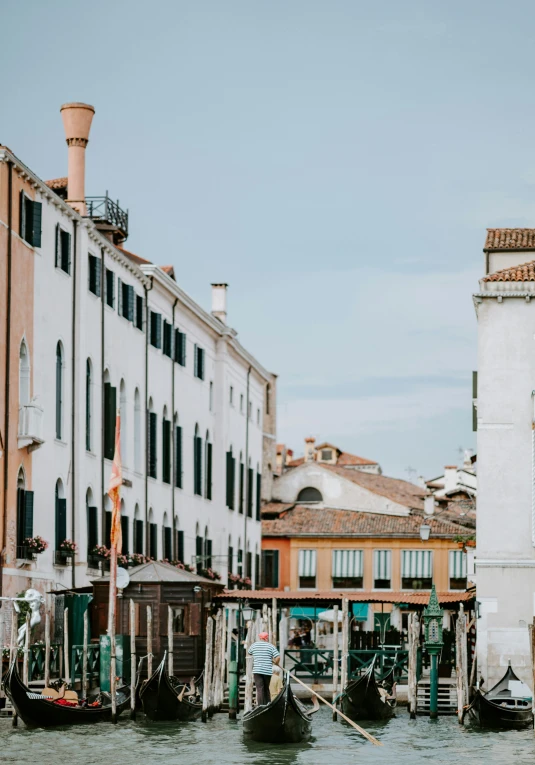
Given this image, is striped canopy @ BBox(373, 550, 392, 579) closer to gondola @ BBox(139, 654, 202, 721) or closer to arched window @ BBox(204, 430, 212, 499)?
arched window @ BBox(204, 430, 212, 499)

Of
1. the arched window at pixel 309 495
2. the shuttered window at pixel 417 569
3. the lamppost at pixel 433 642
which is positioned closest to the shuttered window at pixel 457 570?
the shuttered window at pixel 417 569

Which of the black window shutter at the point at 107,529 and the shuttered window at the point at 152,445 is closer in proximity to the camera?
the black window shutter at the point at 107,529

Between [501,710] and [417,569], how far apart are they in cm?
2598

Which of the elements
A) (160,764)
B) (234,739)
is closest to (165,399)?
(234,739)

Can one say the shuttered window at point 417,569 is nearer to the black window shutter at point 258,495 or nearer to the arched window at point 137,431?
the black window shutter at point 258,495

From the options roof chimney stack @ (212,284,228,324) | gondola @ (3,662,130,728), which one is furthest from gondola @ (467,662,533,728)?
roof chimney stack @ (212,284,228,324)

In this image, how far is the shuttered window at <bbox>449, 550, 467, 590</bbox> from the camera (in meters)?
49.2

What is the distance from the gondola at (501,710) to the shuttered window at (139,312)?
1254 cm

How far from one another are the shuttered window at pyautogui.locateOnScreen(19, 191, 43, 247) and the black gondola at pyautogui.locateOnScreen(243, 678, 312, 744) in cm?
931

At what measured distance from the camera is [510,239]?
29281 mm

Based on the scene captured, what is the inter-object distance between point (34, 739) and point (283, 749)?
3273mm

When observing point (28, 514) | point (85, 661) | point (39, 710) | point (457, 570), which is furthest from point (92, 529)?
point (457, 570)

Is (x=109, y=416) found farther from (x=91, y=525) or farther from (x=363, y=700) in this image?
(x=363, y=700)

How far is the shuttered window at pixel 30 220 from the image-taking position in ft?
87.8
